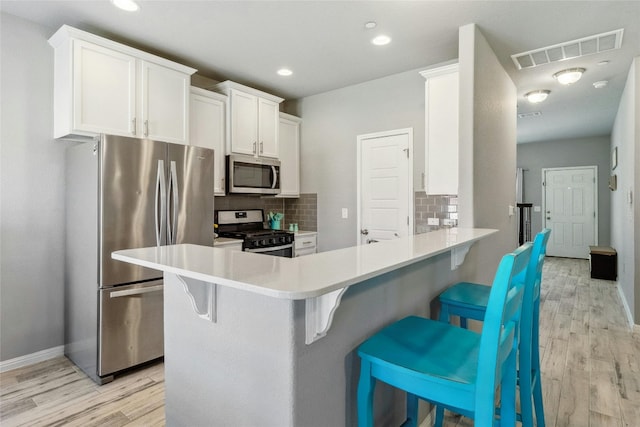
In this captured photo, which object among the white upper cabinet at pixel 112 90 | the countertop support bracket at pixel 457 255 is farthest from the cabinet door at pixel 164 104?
the countertop support bracket at pixel 457 255

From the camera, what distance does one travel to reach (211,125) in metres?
3.63

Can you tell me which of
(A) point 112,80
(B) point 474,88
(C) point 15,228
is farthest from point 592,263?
(C) point 15,228

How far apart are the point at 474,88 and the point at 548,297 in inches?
137

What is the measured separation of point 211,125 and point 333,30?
1567 millimetres

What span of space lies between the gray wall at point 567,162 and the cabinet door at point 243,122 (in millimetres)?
7124

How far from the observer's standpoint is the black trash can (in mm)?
5625

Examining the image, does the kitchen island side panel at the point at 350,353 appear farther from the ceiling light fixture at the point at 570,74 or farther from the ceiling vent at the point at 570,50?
the ceiling light fixture at the point at 570,74

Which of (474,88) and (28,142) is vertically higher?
(474,88)

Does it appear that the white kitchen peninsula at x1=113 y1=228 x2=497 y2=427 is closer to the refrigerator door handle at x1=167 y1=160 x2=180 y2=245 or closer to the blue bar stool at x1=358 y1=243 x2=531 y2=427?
the blue bar stool at x1=358 y1=243 x2=531 y2=427

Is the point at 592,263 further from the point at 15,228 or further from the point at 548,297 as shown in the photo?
the point at 15,228

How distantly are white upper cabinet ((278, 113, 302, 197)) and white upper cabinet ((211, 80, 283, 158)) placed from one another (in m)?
0.26

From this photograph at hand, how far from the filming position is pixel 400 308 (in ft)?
5.38

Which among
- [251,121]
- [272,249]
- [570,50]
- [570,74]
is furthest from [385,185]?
[570,74]

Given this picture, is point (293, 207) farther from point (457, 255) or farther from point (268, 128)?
point (457, 255)
